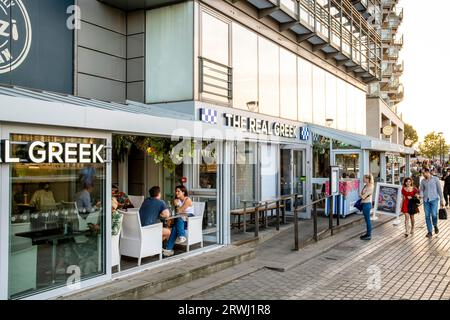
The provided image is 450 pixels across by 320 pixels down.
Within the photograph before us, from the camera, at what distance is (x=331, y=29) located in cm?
1600

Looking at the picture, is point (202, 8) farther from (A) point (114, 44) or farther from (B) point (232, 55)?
(A) point (114, 44)

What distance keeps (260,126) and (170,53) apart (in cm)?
358

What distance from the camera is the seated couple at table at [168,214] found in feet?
22.5

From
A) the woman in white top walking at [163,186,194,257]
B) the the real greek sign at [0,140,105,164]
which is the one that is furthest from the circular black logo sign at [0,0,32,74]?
the woman in white top walking at [163,186,194,257]

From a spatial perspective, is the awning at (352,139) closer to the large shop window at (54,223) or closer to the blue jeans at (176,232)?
the blue jeans at (176,232)

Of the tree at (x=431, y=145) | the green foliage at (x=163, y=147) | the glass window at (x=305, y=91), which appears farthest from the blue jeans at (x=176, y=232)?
the tree at (x=431, y=145)

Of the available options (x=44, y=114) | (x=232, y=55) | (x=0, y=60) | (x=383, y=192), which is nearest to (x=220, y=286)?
(x=44, y=114)

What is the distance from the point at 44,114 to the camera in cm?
468

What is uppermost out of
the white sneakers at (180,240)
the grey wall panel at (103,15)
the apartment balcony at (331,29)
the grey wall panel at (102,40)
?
the apartment balcony at (331,29)

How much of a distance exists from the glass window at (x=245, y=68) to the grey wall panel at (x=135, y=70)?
2.54 m

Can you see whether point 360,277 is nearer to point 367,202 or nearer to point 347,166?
point 367,202

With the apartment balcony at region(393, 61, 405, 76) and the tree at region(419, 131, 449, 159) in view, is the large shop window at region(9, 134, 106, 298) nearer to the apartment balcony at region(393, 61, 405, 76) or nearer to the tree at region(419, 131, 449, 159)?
the apartment balcony at region(393, 61, 405, 76)

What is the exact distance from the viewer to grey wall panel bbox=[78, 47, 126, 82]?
940 centimetres
